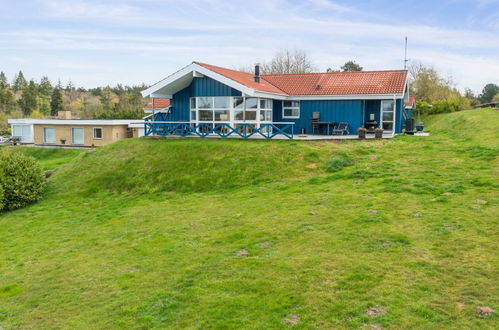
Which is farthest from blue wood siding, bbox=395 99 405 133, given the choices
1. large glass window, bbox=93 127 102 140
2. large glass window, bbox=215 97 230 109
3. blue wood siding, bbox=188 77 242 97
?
large glass window, bbox=93 127 102 140

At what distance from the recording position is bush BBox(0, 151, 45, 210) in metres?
17.2

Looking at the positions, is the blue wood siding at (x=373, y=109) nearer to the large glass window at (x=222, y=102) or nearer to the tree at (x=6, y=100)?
the large glass window at (x=222, y=102)

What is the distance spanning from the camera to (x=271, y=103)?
24.2 metres

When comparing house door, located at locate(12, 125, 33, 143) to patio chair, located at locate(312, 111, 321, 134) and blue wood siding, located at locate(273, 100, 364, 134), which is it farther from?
patio chair, located at locate(312, 111, 321, 134)

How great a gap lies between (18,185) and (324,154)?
12.6 metres

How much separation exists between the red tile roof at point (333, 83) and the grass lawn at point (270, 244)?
6.07m

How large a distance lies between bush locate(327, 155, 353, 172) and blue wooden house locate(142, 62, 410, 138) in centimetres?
454

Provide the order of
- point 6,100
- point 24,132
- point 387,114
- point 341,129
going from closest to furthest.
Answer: point 341,129 < point 387,114 < point 24,132 < point 6,100

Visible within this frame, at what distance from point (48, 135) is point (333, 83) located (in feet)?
98.4

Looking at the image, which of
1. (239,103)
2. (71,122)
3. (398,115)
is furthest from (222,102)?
(71,122)

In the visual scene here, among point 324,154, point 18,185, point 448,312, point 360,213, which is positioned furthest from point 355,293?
point 18,185

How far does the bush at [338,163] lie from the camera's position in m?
15.9

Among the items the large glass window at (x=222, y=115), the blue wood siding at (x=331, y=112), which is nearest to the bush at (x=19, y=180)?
the large glass window at (x=222, y=115)

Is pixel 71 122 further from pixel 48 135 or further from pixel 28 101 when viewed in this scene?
pixel 28 101
